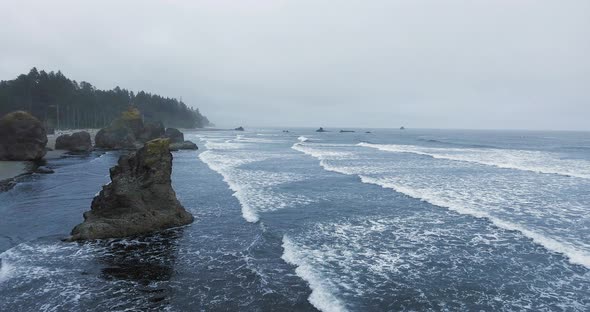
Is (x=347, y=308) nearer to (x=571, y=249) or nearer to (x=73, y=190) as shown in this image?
(x=571, y=249)

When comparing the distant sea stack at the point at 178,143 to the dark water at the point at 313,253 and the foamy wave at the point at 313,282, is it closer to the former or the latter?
the dark water at the point at 313,253

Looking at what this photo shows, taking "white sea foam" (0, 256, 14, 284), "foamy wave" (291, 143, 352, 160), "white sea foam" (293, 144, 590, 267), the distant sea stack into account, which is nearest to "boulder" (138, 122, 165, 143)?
the distant sea stack

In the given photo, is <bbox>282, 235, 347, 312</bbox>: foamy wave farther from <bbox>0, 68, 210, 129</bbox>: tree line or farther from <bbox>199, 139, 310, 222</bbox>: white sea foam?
<bbox>0, 68, 210, 129</bbox>: tree line

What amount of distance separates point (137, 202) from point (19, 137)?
3293 cm

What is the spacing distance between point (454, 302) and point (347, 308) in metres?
3.30

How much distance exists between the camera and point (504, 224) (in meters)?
20.0

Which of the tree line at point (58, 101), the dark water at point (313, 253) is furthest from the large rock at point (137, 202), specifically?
the tree line at point (58, 101)

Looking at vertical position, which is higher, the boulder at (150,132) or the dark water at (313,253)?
the boulder at (150,132)

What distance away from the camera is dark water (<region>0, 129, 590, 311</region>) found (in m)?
11.7

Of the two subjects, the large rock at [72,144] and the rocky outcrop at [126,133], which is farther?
the rocky outcrop at [126,133]

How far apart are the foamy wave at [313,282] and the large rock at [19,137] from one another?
39273 mm

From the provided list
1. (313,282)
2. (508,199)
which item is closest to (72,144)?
(313,282)

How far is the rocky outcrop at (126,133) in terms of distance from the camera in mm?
65562

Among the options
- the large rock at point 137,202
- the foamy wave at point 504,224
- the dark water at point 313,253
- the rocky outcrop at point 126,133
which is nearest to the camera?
the dark water at point 313,253
